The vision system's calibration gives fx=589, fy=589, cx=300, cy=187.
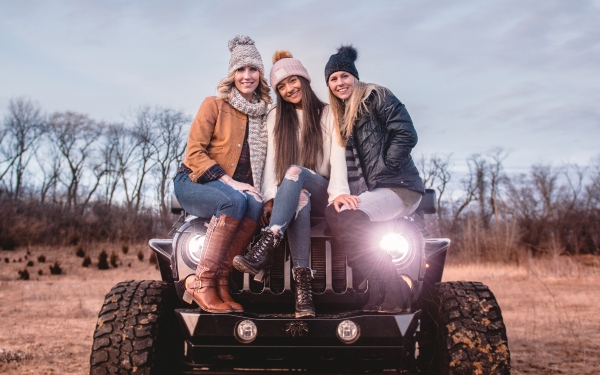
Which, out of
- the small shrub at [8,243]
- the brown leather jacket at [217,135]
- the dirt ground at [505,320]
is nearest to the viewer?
the brown leather jacket at [217,135]

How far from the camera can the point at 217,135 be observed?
13.1ft

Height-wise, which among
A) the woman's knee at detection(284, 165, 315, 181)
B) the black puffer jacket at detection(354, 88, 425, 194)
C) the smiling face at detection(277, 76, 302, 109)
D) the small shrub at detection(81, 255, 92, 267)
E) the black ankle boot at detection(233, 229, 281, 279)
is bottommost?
the small shrub at detection(81, 255, 92, 267)

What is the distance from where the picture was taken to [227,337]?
10.6 ft

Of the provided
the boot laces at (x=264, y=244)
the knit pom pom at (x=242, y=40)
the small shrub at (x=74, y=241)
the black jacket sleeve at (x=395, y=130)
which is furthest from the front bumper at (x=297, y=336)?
the small shrub at (x=74, y=241)

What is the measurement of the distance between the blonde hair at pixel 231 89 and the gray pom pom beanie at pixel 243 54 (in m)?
0.06

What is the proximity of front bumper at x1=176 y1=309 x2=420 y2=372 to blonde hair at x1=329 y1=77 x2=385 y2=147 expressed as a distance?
4.05 ft

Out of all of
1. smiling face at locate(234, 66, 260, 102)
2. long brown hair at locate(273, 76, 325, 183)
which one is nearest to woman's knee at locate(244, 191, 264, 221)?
long brown hair at locate(273, 76, 325, 183)

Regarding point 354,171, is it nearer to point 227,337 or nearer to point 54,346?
point 227,337

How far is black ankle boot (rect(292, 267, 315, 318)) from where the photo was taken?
10.6 feet

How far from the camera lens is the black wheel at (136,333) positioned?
3.28 metres

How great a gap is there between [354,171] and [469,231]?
69.0 feet

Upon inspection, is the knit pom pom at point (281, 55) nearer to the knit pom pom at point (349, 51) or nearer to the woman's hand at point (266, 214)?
the knit pom pom at point (349, 51)

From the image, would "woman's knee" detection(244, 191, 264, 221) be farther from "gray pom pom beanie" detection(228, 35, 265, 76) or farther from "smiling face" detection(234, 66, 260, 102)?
"gray pom pom beanie" detection(228, 35, 265, 76)

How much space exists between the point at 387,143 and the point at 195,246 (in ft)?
4.60
